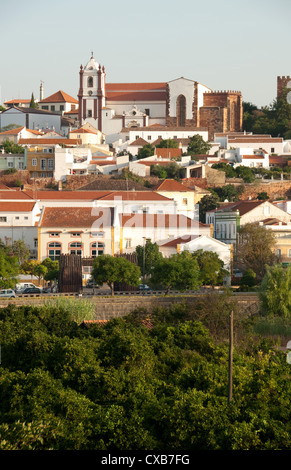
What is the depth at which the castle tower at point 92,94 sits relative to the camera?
81.5 m

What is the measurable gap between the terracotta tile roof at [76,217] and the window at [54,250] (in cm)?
81

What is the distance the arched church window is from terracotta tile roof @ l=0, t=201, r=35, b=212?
32078mm

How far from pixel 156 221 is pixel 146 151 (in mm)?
21318

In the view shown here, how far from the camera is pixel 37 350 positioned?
23812mm

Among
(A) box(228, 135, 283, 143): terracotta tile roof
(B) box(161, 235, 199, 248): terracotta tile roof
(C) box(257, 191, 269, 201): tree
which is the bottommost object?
(B) box(161, 235, 199, 248): terracotta tile roof

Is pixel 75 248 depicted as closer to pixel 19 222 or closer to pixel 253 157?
pixel 19 222

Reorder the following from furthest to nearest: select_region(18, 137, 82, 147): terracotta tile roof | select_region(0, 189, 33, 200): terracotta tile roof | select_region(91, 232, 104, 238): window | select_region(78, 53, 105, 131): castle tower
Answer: select_region(78, 53, 105, 131): castle tower
select_region(18, 137, 82, 147): terracotta tile roof
select_region(0, 189, 33, 200): terracotta tile roof
select_region(91, 232, 104, 238): window

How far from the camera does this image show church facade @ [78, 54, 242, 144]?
80.6 meters

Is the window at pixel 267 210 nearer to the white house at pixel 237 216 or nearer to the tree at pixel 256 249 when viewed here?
the white house at pixel 237 216

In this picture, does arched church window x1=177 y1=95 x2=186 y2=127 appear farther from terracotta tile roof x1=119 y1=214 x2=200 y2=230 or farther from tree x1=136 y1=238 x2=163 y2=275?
tree x1=136 y1=238 x2=163 y2=275

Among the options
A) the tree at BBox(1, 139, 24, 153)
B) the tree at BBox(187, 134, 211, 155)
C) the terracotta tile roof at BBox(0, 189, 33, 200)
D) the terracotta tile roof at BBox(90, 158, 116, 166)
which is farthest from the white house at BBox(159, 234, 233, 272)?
the tree at BBox(187, 134, 211, 155)

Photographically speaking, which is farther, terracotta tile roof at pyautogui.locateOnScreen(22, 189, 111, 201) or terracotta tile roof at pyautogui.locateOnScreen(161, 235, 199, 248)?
terracotta tile roof at pyautogui.locateOnScreen(22, 189, 111, 201)

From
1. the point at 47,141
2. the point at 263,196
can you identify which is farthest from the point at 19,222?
the point at 47,141

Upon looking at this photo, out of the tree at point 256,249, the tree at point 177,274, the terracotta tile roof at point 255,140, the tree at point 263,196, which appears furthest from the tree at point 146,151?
the tree at point 177,274
